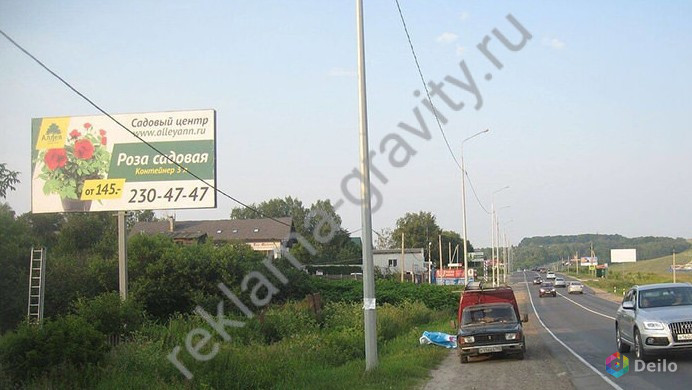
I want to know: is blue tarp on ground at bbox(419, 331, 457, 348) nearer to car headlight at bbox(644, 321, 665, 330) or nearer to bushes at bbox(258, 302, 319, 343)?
bushes at bbox(258, 302, 319, 343)

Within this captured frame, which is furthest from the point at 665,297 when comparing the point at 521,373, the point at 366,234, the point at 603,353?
the point at 366,234

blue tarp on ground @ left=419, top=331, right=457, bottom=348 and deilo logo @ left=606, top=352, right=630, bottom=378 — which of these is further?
blue tarp on ground @ left=419, top=331, right=457, bottom=348

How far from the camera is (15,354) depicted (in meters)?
12.5

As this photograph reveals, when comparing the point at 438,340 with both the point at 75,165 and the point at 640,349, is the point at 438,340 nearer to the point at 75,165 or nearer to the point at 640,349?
the point at 640,349

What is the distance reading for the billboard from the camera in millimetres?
25484

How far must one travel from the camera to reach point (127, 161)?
2556 cm

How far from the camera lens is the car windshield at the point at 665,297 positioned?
53.7ft

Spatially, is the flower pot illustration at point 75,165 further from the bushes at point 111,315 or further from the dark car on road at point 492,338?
the dark car on road at point 492,338

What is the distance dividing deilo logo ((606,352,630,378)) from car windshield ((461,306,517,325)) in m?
2.84

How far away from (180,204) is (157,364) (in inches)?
479

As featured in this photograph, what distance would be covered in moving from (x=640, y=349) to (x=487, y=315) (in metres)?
5.03

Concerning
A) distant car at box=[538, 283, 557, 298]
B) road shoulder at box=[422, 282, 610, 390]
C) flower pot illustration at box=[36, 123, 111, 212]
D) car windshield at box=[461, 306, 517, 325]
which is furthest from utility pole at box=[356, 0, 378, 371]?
distant car at box=[538, 283, 557, 298]

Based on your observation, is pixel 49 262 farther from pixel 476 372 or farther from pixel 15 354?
pixel 476 372

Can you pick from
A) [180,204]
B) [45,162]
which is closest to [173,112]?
[180,204]
